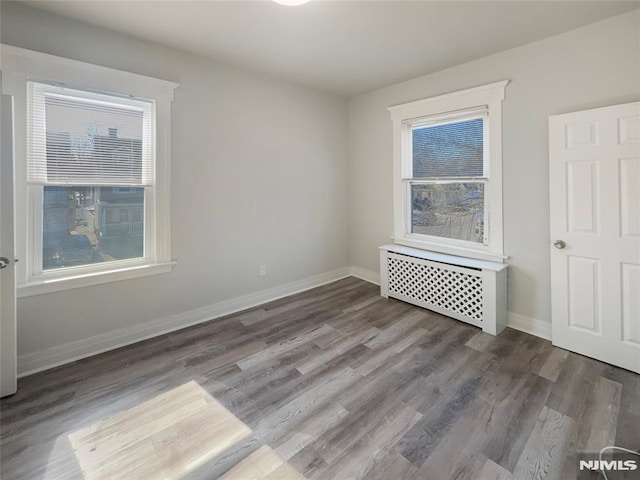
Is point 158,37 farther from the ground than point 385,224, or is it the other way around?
point 158,37

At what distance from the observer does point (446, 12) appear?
233cm

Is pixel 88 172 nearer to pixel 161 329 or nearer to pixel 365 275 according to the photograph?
pixel 161 329

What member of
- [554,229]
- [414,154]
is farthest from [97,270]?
[554,229]

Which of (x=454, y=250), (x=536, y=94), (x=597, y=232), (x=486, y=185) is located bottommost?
(x=454, y=250)

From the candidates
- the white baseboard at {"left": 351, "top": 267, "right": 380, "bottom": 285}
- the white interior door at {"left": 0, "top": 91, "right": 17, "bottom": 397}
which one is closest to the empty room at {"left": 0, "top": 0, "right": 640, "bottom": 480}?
the white interior door at {"left": 0, "top": 91, "right": 17, "bottom": 397}

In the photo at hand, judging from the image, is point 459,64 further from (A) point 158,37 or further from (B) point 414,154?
(A) point 158,37

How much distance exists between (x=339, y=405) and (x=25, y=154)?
2897 millimetres

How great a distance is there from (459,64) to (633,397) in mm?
3250

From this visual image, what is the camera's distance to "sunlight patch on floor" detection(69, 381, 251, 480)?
1562 mm

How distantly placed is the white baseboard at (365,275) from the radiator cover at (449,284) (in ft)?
1.79

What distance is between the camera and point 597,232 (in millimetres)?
2453

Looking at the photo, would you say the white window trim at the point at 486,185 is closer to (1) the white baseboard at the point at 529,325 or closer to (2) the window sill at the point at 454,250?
(2) the window sill at the point at 454,250

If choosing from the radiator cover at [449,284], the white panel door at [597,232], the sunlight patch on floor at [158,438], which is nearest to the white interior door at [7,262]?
the sunlight patch on floor at [158,438]

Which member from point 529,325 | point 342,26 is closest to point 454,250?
point 529,325
